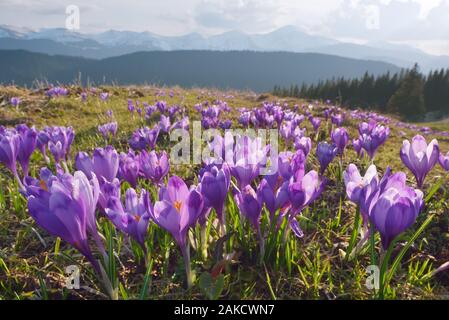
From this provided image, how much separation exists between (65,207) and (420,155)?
240cm

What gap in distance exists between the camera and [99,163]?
2.43 metres

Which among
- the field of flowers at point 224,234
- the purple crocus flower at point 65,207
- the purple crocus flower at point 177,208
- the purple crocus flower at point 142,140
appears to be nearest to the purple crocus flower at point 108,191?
the field of flowers at point 224,234

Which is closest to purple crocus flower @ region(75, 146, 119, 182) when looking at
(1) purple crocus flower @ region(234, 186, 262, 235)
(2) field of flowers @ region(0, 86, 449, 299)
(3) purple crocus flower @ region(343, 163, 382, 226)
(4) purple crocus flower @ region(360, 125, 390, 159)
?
(2) field of flowers @ region(0, 86, 449, 299)

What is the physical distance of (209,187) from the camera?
1.95 metres

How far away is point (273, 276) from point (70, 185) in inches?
48.0

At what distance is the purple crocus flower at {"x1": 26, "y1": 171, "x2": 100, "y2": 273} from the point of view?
1629 mm

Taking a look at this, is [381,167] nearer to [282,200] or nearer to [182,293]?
[282,200]

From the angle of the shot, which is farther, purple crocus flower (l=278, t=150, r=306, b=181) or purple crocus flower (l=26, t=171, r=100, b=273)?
purple crocus flower (l=278, t=150, r=306, b=181)

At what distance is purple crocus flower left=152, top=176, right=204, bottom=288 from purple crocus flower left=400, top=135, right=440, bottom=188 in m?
1.77

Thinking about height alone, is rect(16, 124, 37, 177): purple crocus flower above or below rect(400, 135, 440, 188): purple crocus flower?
below

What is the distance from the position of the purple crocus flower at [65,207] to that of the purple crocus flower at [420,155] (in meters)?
2.24

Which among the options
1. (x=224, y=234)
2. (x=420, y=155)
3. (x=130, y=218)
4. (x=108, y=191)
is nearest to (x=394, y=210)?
(x=224, y=234)

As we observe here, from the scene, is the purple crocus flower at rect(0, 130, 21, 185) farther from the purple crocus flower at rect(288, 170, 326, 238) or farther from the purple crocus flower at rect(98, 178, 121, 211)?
the purple crocus flower at rect(288, 170, 326, 238)
